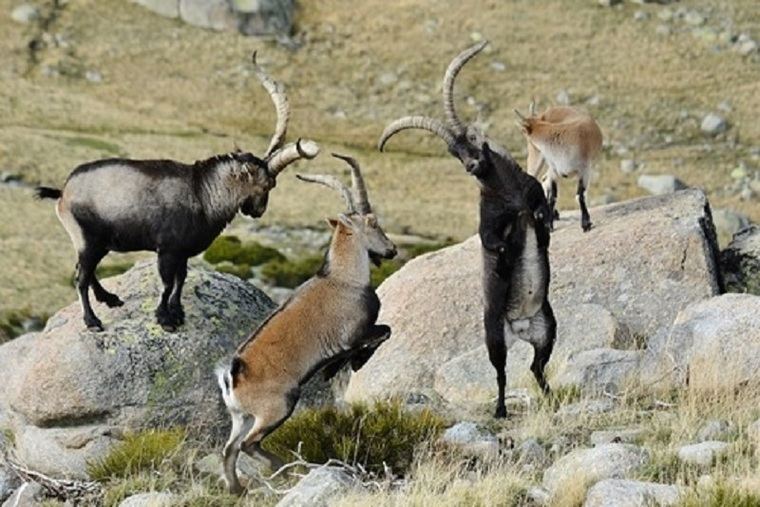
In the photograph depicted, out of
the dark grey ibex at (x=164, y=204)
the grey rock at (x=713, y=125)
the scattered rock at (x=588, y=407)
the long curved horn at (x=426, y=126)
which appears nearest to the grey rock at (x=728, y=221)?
the grey rock at (x=713, y=125)

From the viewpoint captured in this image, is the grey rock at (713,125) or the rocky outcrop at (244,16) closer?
the grey rock at (713,125)

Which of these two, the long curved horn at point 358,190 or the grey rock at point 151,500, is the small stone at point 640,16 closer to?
the long curved horn at point 358,190

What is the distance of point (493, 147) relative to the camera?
16.0 metres

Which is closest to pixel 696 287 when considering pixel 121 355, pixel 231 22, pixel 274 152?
pixel 274 152

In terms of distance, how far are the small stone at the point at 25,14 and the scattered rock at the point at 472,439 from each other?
6940 cm

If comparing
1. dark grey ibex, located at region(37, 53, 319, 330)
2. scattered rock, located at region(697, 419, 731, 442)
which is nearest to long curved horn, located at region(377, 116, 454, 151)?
dark grey ibex, located at region(37, 53, 319, 330)


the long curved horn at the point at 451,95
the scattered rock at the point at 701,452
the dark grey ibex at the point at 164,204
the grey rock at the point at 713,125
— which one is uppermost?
the long curved horn at the point at 451,95

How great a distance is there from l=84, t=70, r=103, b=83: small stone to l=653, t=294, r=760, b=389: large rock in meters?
63.4

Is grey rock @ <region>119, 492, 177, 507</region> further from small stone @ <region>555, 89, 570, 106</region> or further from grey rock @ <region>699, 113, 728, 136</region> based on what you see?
small stone @ <region>555, 89, 570, 106</region>

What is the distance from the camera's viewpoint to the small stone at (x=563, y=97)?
75.8 metres

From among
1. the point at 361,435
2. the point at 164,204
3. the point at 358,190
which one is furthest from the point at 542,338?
the point at 164,204

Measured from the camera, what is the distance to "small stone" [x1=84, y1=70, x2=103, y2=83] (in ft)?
255

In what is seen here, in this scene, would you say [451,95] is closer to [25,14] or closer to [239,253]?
[239,253]

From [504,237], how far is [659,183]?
1909 inches
